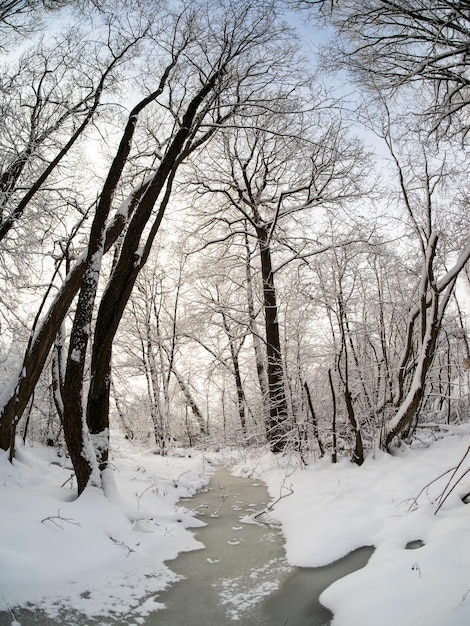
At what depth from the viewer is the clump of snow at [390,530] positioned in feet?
7.54

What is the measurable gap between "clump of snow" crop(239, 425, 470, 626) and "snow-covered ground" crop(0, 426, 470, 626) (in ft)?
0.04

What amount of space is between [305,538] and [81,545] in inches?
89.7

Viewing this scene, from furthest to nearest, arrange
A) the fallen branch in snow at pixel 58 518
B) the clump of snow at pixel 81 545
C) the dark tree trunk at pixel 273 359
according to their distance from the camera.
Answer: the dark tree trunk at pixel 273 359 → the fallen branch in snow at pixel 58 518 → the clump of snow at pixel 81 545

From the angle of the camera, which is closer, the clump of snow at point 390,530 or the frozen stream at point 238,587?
the clump of snow at point 390,530

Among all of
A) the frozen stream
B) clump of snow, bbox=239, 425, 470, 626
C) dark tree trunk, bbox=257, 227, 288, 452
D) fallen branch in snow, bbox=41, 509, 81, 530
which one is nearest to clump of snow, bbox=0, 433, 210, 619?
fallen branch in snow, bbox=41, 509, 81, 530

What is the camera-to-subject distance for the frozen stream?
Answer: 104 inches

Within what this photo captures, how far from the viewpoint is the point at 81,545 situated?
353 centimetres

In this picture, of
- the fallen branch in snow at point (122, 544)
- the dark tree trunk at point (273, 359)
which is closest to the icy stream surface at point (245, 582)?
the fallen branch in snow at point (122, 544)

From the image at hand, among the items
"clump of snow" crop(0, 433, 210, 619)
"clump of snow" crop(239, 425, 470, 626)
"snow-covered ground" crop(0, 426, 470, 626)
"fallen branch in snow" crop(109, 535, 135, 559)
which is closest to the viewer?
"clump of snow" crop(239, 425, 470, 626)

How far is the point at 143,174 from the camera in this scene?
25.3 feet

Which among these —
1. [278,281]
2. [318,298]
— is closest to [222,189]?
[278,281]

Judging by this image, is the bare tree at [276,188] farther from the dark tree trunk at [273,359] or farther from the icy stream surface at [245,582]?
the icy stream surface at [245,582]

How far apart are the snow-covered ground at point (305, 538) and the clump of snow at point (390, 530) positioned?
0.01 metres

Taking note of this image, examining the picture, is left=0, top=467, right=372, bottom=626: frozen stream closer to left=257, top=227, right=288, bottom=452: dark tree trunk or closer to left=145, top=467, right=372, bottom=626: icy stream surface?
left=145, top=467, right=372, bottom=626: icy stream surface
